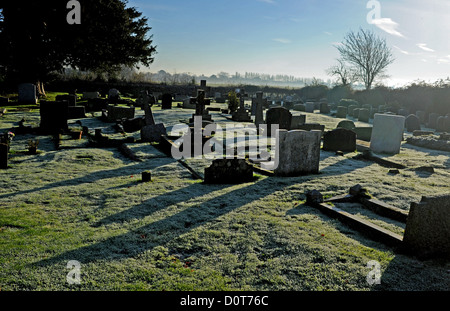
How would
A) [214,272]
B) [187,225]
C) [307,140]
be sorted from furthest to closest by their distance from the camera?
[307,140], [187,225], [214,272]

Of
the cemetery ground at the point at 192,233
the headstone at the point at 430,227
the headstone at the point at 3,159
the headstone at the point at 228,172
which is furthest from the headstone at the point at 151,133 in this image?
the headstone at the point at 430,227

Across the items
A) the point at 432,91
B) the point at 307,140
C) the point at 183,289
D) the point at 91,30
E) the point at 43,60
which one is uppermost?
the point at 91,30

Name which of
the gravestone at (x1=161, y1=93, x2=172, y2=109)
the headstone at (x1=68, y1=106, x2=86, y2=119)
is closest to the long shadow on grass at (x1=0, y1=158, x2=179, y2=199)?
the headstone at (x1=68, y1=106, x2=86, y2=119)

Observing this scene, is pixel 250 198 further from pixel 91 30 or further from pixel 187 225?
pixel 91 30

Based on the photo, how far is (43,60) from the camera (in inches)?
1070

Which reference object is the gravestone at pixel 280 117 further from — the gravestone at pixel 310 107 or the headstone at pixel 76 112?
the gravestone at pixel 310 107

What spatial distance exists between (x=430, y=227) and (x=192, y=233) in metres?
3.10

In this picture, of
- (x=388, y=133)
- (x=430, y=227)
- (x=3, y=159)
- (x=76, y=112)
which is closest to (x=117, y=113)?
(x=76, y=112)

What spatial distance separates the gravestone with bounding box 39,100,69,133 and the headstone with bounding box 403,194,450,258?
43.0ft

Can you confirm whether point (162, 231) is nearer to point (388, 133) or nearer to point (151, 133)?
point (151, 133)

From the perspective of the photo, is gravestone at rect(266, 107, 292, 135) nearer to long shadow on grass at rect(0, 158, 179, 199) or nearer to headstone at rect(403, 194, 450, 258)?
long shadow on grass at rect(0, 158, 179, 199)

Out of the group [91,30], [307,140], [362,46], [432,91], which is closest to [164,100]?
[91,30]

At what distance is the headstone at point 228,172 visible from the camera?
23.0 feet

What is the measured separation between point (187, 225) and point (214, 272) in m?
1.34
